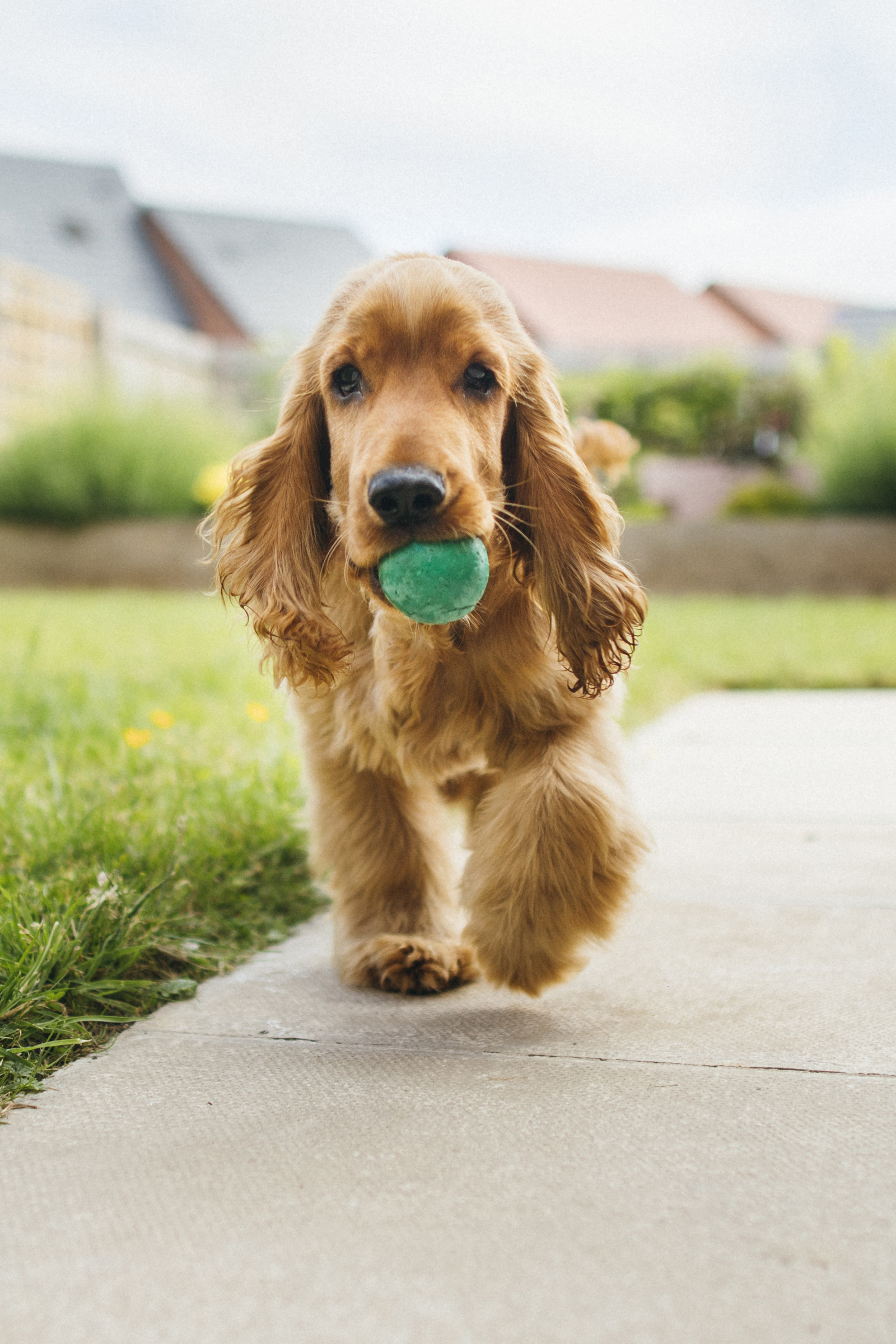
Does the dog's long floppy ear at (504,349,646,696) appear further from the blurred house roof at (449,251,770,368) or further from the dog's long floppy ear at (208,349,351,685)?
the blurred house roof at (449,251,770,368)

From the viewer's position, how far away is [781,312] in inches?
1452

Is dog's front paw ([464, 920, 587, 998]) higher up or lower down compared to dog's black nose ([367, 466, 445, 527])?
lower down

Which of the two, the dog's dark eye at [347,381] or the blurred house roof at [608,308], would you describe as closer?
the dog's dark eye at [347,381]

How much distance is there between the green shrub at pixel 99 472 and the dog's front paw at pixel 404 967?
13.2 meters

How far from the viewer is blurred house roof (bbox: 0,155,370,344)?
102ft

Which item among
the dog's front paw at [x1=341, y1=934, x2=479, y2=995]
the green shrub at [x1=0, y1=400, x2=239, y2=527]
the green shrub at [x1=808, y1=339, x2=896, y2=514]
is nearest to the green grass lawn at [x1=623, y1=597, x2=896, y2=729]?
the dog's front paw at [x1=341, y1=934, x2=479, y2=995]

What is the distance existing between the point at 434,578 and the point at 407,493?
0.48 ft

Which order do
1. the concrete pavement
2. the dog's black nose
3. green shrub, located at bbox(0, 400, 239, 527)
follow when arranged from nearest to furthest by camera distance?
1. the concrete pavement
2. the dog's black nose
3. green shrub, located at bbox(0, 400, 239, 527)

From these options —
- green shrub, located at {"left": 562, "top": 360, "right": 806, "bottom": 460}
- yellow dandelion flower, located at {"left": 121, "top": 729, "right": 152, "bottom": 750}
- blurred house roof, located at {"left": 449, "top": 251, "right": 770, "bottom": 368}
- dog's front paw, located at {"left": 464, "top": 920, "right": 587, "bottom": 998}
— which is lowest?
dog's front paw, located at {"left": 464, "top": 920, "right": 587, "bottom": 998}

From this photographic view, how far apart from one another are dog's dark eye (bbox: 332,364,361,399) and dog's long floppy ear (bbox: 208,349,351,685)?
0.16m

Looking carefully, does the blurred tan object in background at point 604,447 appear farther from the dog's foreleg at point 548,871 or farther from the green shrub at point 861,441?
the green shrub at point 861,441

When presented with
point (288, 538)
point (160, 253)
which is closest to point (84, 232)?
point (160, 253)

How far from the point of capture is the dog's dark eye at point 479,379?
2.29 metres

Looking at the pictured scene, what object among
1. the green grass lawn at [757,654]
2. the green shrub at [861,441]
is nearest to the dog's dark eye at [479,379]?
the green grass lawn at [757,654]
